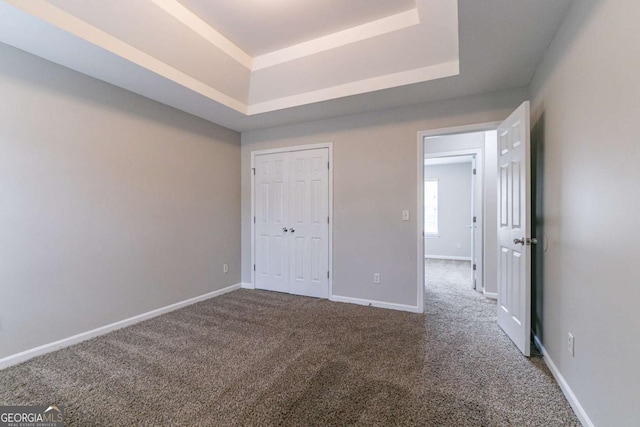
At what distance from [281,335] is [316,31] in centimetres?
294

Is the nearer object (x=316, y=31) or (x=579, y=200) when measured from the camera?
(x=579, y=200)

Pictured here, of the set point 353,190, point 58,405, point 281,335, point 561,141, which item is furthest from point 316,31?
point 58,405

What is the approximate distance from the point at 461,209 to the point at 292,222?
5294mm

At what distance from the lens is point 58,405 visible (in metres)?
1.67

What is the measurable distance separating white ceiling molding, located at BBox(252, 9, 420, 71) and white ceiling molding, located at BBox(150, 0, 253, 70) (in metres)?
0.18

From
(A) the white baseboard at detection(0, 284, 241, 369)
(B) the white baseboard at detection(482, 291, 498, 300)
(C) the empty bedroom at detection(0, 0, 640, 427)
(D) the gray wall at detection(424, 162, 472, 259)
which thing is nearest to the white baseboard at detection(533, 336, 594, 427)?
(C) the empty bedroom at detection(0, 0, 640, 427)

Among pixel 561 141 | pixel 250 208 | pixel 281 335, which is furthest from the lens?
pixel 250 208

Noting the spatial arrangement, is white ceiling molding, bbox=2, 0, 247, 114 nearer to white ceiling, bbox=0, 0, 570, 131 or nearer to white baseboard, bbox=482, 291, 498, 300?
white ceiling, bbox=0, 0, 570, 131

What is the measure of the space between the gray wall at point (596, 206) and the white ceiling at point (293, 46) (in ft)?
1.60

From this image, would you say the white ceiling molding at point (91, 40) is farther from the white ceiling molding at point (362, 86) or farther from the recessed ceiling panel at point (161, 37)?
the white ceiling molding at point (362, 86)

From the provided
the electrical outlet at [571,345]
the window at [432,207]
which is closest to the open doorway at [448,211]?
the window at [432,207]

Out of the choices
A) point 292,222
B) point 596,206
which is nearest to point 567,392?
point 596,206

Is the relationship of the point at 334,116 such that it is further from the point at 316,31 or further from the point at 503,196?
the point at 503,196

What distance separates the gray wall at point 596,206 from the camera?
3.80 ft
